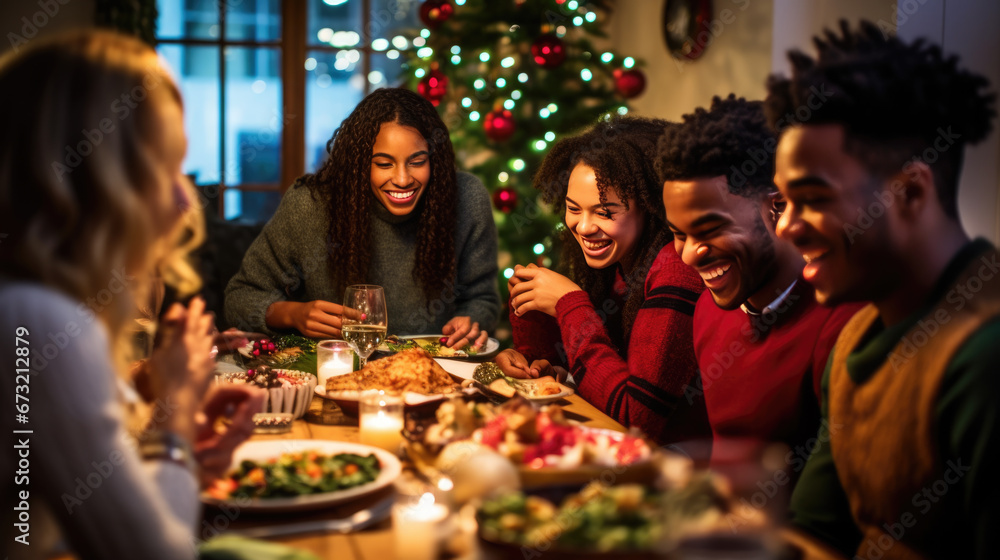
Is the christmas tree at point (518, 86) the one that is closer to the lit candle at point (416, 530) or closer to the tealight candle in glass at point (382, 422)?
the tealight candle in glass at point (382, 422)

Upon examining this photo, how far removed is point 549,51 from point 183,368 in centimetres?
342

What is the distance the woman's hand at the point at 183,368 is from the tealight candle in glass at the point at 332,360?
34.4 inches

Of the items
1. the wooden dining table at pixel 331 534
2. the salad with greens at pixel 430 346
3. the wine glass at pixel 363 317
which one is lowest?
the wooden dining table at pixel 331 534

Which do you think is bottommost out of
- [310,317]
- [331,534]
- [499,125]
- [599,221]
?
[331,534]

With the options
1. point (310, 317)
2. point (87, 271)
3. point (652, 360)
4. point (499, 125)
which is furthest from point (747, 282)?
point (499, 125)

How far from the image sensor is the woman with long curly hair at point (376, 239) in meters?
2.81

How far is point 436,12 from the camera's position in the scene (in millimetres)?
4418

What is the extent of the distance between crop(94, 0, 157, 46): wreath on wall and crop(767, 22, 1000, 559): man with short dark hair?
457 cm

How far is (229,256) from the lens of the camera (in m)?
3.94

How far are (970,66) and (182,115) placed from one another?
7.68 ft

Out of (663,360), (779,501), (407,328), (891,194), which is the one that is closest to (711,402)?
(663,360)

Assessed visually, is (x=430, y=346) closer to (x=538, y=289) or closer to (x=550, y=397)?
(x=538, y=289)

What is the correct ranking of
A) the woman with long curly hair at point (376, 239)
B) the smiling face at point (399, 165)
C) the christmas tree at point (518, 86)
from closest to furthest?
the smiling face at point (399, 165) → the woman with long curly hair at point (376, 239) → the christmas tree at point (518, 86)

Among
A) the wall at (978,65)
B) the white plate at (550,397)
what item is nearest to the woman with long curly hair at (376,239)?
the white plate at (550,397)
